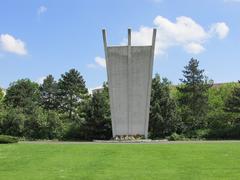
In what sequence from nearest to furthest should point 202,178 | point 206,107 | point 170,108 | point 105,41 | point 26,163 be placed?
point 202,178 → point 26,163 → point 105,41 → point 170,108 → point 206,107

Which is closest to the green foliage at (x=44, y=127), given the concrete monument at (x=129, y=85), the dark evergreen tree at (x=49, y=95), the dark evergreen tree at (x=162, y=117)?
the concrete monument at (x=129, y=85)

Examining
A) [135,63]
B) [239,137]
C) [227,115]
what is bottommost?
[239,137]

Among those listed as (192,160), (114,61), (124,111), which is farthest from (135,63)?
A: (192,160)

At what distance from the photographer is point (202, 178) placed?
1121cm

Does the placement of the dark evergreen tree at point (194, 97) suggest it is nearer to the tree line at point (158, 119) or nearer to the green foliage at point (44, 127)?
the tree line at point (158, 119)

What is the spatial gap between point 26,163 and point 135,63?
25.8 meters

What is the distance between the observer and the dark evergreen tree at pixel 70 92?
7262cm

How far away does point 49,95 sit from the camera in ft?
255

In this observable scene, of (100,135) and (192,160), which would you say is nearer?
(192,160)

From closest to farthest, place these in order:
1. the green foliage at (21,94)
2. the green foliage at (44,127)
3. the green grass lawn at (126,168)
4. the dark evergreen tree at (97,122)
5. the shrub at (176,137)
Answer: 1. the green grass lawn at (126,168)
2. the shrub at (176,137)
3. the dark evergreen tree at (97,122)
4. the green foliage at (44,127)
5. the green foliage at (21,94)

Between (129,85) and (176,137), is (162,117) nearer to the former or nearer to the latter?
(176,137)

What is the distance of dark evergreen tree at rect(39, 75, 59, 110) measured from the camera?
75.6 meters

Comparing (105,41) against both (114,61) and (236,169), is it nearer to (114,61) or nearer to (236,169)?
(114,61)

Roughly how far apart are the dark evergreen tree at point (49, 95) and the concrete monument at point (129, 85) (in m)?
35.7
